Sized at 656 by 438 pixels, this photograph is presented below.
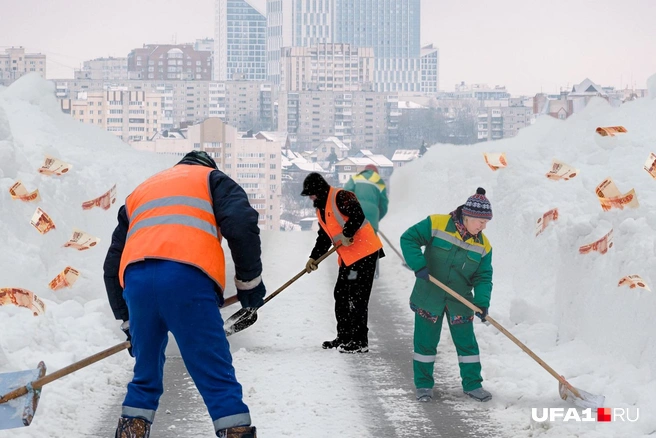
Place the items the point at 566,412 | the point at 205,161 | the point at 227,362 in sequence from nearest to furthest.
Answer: the point at 227,362 < the point at 205,161 < the point at 566,412

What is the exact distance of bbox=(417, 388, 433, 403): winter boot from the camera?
23.8 feet

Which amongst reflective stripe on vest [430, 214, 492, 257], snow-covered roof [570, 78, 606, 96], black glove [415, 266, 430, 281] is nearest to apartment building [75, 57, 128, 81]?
snow-covered roof [570, 78, 606, 96]

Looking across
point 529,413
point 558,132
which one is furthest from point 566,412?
point 558,132

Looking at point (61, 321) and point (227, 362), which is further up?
point (227, 362)

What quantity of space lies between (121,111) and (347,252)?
11268 centimetres

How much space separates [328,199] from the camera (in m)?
9.16

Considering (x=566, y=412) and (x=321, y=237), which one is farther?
(x=321, y=237)

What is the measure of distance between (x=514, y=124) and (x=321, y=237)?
367 feet

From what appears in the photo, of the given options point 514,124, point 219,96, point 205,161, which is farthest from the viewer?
point 219,96

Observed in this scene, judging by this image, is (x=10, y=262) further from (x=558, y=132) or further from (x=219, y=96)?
(x=219, y=96)

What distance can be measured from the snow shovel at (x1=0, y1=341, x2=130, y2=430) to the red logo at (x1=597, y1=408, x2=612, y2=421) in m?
3.14

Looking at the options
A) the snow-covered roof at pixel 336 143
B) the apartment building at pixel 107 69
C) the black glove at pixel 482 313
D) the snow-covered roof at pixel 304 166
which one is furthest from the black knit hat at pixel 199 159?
the apartment building at pixel 107 69

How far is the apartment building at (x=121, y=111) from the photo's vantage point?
10725 cm

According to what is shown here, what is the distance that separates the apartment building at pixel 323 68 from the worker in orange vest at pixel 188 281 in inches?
5887
